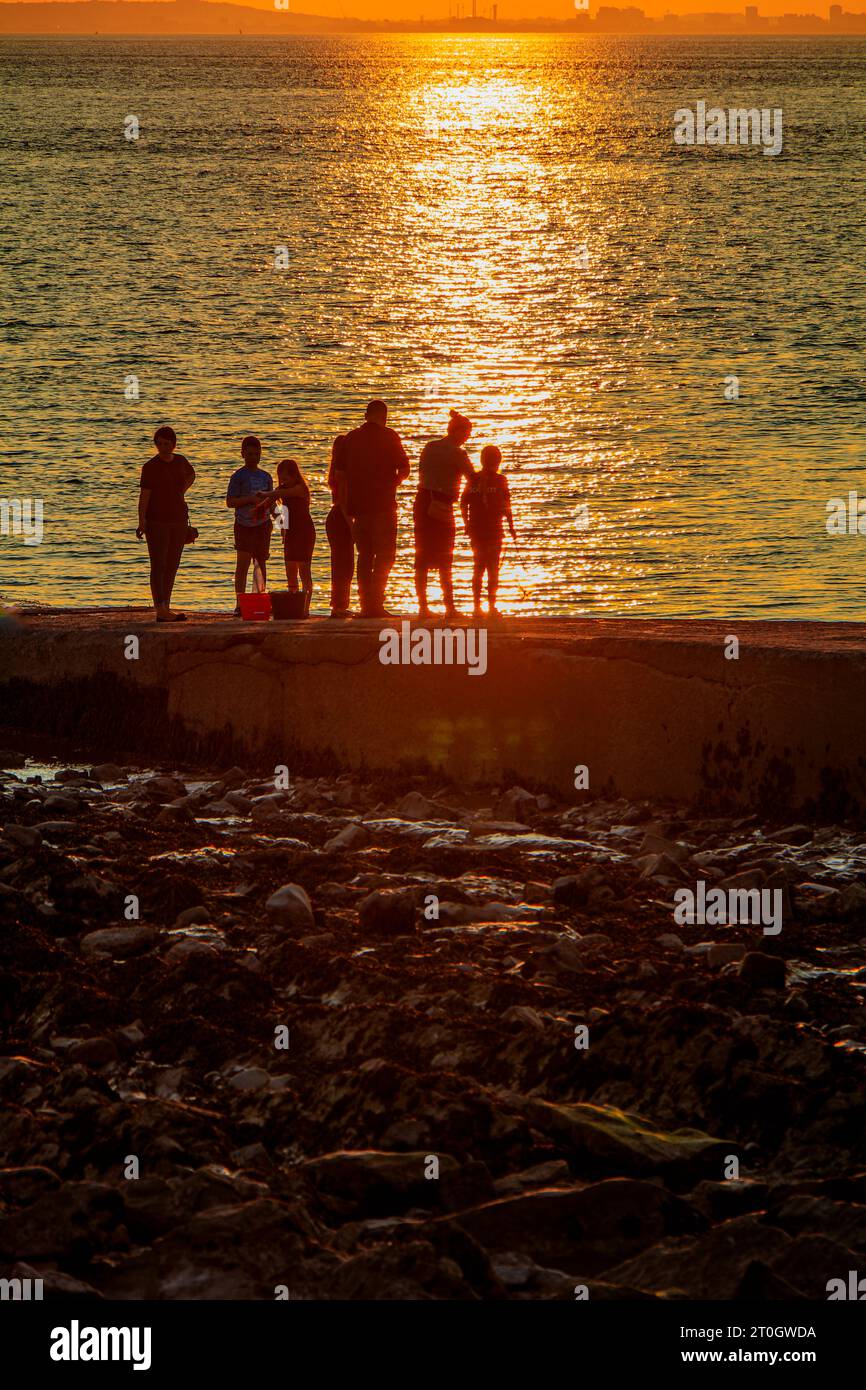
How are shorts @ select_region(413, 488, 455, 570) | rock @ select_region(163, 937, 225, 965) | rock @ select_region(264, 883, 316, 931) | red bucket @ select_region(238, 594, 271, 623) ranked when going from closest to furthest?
1. rock @ select_region(163, 937, 225, 965)
2. rock @ select_region(264, 883, 316, 931)
3. shorts @ select_region(413, 488, 455, 570)
4. red bucket @ select_region(238, 594, 271, 623)

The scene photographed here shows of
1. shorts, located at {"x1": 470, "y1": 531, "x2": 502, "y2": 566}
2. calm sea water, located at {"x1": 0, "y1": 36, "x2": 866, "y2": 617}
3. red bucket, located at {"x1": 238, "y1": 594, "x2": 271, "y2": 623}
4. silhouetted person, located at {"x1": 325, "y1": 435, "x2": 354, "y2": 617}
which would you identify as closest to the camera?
shorts, located at {"x1": 470, "y1": 531, "x2": 502, "y2": 566}

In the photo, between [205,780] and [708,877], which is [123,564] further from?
[708,877]

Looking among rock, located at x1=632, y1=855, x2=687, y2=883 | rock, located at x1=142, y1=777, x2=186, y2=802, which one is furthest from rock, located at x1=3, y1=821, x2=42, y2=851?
rock, located at x1=632, y1=855, x2=687, y2=883

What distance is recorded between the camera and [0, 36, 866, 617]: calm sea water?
26.3 metres

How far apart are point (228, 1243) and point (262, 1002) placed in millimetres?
2041

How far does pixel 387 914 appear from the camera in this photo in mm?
8867

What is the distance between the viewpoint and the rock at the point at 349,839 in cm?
1044

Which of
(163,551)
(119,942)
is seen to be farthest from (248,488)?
(119,942)

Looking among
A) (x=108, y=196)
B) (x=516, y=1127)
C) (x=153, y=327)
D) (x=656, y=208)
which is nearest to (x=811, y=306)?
(x=153, y=327)

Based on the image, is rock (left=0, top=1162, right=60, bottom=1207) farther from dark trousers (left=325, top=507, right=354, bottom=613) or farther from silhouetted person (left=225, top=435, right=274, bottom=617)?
dark trousers (left=325, top=507, right=354, bottom=613)

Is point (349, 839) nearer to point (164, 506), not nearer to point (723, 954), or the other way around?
point (723, 954)

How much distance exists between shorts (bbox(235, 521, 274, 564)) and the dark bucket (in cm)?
38

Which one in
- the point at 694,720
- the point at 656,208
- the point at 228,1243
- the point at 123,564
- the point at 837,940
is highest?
the point at 656,208

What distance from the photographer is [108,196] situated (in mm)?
86688
